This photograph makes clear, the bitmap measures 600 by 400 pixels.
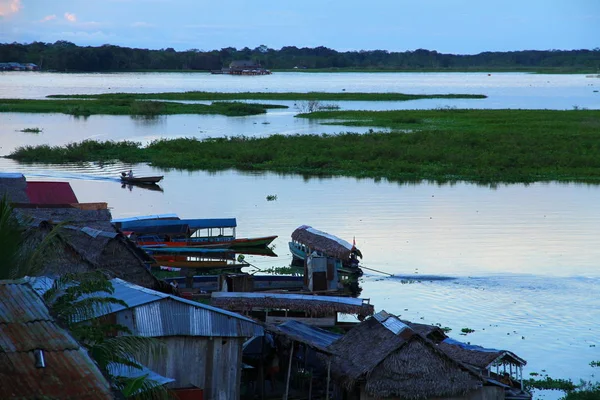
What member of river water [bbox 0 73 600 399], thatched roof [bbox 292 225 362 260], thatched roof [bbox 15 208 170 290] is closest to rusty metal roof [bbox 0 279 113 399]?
thatched roof [bbox 15 208 170 290]

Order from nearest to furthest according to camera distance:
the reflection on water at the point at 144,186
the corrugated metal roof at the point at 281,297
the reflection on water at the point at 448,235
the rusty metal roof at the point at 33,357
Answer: the rusty metal roof at the point at 33,357, the corrugated metal roof at the point at 281,297, the reflection on water at the point at 448,235, the reflection on water at the point at 144,186

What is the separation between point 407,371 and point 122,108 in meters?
77.4

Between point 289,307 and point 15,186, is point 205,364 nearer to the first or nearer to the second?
point 289,307

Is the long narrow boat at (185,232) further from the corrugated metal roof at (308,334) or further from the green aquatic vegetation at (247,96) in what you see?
the green aquatic vegetation at (247,96)

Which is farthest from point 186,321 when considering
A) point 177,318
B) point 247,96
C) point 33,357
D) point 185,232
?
point 247,96

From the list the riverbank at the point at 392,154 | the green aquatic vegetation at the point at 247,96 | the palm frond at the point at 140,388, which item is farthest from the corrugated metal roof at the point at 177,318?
the green aquatic vegetation at the point at 247,96

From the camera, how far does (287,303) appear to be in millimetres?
18312

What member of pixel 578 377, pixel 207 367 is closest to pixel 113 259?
pixel 207 367

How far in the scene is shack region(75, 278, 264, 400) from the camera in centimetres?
1296

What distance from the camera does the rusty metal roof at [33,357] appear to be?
816 cm

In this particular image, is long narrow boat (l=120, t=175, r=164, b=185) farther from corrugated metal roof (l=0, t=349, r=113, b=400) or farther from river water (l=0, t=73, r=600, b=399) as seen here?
corrugated metal roof (l=0, t=349, r=113, b=400)

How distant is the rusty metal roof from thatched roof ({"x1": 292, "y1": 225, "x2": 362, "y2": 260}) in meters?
17.0

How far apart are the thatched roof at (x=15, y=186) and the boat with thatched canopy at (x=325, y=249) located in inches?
315

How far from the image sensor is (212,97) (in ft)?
349
